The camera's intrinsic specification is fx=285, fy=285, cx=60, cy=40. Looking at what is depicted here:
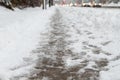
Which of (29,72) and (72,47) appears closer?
(29,72)

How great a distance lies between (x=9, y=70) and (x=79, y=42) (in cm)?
453

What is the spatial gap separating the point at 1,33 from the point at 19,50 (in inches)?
53.0

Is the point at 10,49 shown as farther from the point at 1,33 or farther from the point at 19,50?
the point at 1,33

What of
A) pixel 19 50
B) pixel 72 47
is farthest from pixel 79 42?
pixel 19 50

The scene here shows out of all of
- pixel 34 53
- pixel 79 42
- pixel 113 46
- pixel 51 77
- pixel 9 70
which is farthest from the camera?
pixel 79 42

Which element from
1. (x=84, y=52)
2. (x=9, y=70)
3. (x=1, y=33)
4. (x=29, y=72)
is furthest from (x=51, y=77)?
(x=1, y=33)

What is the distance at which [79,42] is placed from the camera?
35.3 feet

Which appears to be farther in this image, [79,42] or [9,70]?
Result: [79,42]

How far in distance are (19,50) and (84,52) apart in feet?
6.68

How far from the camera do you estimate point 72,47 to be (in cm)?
975

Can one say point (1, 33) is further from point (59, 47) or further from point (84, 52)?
point (84, 52)

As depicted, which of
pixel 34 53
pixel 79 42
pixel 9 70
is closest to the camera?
pixel 9 70

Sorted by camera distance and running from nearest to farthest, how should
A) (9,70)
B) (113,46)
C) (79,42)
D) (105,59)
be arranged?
(9,70) < (105,59) < (113,46) < (79,42)

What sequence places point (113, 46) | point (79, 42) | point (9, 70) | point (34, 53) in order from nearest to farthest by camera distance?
point (9, 70) < point (34, 53) < point (113, 46) < point (79, 42)
